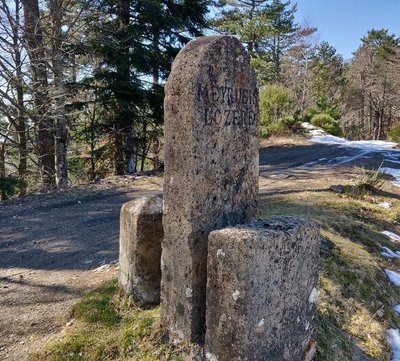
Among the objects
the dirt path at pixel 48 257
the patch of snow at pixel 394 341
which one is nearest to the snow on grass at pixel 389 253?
the patch of snow at pixel 394 341

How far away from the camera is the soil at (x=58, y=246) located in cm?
277

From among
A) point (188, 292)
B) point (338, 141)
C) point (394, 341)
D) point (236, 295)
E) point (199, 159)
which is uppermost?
point (199, 159)

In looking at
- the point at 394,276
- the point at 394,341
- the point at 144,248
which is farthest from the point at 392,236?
the point at 144,248

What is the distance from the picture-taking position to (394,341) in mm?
2881

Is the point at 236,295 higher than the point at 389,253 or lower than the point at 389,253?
higher

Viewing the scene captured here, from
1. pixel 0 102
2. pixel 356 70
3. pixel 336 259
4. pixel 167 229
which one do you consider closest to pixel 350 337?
pixel 336 259

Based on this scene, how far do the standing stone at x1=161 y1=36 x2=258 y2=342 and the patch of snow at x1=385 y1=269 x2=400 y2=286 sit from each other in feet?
8.24

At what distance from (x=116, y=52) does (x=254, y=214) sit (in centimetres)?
770

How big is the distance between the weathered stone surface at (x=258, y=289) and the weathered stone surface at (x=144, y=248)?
842 mm

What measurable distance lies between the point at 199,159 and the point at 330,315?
1.81m

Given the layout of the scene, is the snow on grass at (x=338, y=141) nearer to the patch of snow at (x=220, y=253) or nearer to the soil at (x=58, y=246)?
the soil at (x=58, y=246)

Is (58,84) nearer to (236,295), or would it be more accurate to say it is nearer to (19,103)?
(19,103)

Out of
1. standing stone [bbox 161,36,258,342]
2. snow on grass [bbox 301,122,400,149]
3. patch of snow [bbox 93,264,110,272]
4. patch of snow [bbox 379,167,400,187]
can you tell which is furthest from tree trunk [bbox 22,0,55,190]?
snow on grass [bbox 301,122,400,149]

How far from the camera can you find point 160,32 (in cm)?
992
